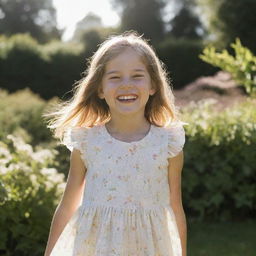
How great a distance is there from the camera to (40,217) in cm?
404

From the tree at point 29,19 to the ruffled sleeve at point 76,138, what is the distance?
3961cm

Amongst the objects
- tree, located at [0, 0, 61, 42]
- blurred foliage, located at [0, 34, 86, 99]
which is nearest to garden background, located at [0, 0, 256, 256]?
blurred foliage, located at [0, 34, 86, 99]

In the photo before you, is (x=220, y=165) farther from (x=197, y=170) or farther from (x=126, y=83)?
(x=126, y=83)

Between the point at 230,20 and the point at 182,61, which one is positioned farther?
the point at 182,61

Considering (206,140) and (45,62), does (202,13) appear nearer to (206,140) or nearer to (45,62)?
(45,62)

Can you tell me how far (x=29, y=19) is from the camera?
4550 cm

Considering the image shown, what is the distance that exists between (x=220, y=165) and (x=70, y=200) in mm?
3314

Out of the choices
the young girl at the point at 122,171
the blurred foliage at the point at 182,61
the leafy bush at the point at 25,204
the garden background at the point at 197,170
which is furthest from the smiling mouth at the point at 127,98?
the blurred foliage at the point at 182,61

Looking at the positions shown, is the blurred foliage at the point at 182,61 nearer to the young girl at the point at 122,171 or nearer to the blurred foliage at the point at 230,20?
the blurred foliage at the point at 230,20

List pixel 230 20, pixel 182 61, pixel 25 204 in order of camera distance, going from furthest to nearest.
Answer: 1. pixel 182 61
2. pixel 230 20
3. pixel 25 204

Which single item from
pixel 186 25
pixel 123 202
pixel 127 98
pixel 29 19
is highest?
pixel 29 19

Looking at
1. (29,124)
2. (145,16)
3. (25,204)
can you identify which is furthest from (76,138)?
(145,16)

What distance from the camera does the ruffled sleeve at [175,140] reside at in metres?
2.33

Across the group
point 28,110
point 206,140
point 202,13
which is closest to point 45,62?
point 202,13
